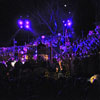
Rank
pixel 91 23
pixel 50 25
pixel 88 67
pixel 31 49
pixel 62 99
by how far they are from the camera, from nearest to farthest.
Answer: pixel 62 99, pixel 88 67, pixel 31 49, pixel 91 23, pixel 50 25

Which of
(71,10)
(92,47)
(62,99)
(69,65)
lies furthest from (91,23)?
(62,99)

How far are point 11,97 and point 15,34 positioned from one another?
19747mm

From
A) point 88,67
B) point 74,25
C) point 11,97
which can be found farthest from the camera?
point 74,25

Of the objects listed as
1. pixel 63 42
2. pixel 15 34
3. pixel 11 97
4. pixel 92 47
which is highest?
pixel 15 34

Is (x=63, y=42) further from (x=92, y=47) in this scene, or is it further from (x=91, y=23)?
(x=91, y=23)

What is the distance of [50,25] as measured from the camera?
21781 mm

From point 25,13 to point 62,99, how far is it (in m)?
19.0

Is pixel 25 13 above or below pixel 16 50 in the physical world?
above

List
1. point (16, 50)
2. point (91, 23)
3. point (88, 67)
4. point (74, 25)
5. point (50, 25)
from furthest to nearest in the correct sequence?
point (50, 25) → point (74, 25) → point (91, 23) → point (16, 50) → point (88, 67)

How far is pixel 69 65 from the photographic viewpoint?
8117mm

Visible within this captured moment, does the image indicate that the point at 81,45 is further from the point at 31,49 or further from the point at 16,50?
the point at 16,50

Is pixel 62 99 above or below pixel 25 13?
below

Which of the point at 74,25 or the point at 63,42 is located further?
the point at 74,25

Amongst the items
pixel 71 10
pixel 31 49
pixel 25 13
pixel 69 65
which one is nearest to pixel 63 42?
pixel 31 49
